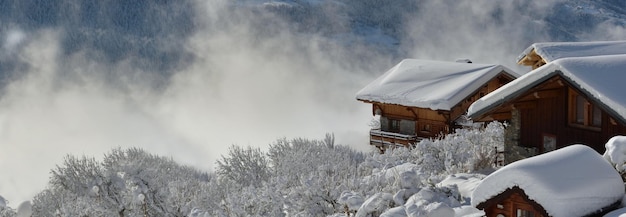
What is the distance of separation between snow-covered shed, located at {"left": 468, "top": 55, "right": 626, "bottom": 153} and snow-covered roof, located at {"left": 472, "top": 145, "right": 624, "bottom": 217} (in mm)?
2615

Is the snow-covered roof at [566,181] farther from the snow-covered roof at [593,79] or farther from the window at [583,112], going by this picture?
the window at [583,112]

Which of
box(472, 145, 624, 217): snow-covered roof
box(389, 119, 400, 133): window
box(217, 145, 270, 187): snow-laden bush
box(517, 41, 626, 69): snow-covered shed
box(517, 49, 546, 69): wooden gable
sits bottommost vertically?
box(472, 145, 624, 217): snow-covered roof

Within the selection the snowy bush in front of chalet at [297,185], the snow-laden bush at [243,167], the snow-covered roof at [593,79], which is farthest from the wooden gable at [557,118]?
the snow-laden bush at [243,167]

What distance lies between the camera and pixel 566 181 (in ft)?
47.4

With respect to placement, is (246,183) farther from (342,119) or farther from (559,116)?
(342,119)

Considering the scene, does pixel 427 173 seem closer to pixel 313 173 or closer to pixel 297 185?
pixel 297 185

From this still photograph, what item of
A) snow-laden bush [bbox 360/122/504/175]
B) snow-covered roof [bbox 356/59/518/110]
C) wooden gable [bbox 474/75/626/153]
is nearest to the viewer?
wooden gable [bbox 474/75/626/153]

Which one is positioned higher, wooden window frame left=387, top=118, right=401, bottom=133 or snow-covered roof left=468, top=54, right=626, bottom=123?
wooden window frame left=387, top=118, right=401, bottom=133

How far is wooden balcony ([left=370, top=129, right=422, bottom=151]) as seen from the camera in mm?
38906

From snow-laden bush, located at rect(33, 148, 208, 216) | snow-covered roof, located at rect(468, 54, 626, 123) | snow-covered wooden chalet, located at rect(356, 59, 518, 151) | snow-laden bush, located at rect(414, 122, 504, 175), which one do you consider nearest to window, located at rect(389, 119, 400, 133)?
snow-covered wooden chalet, located at rect(356, 59, 518, 151)

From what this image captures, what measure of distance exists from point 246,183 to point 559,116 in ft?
65.6

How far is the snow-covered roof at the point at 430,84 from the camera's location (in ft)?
122

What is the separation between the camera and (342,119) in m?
148

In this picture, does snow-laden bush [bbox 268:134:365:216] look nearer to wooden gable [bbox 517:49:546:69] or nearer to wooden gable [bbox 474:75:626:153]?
wooden gable [bbox 474:75:626:153]
